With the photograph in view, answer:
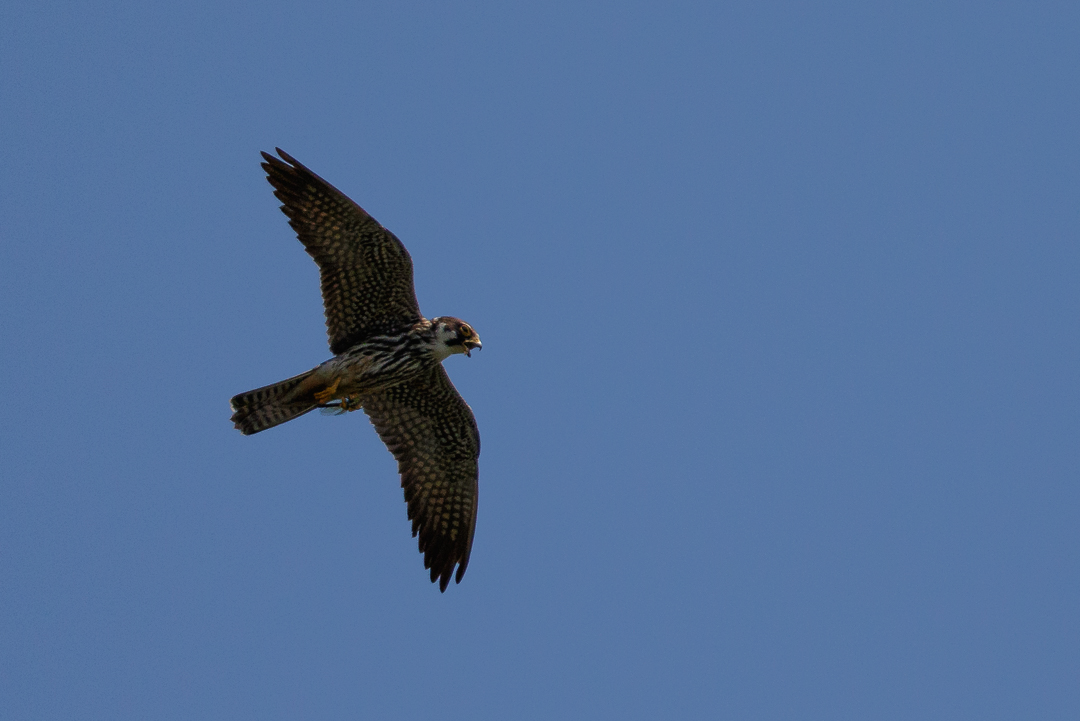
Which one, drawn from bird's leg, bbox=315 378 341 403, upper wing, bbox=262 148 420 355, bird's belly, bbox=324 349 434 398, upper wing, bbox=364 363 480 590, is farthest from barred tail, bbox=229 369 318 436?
upper wing, bbox=364 363 480 590

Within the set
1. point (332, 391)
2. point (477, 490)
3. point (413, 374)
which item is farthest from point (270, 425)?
point (477, 490)

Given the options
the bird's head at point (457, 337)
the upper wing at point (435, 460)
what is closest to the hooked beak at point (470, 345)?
the bird's head at point (457, 337)

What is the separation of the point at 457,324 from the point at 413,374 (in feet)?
2.27

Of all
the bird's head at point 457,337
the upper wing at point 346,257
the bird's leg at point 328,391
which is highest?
the upper wing at point 346,257

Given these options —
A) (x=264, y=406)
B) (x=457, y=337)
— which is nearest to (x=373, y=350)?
(x=457, y=337)

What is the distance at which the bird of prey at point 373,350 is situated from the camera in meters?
11.8

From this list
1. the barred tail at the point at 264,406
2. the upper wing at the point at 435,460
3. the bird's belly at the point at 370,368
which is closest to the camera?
the barred tail at the point at 264,406

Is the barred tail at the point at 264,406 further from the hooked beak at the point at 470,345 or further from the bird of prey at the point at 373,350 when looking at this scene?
the hooked beak at the point at 470,345

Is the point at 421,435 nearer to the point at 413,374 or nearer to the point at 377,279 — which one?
the point at 413,374

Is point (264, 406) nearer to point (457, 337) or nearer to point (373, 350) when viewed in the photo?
point (373, 350)

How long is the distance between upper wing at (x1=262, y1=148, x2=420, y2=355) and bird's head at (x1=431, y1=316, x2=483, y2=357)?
1.15 feet

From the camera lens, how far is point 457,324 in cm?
1198

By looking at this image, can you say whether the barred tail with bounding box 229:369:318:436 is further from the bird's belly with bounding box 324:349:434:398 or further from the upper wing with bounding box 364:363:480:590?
the upper wing with bounding box 364:363:480:590

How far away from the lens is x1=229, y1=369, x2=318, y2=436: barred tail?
11.7m
